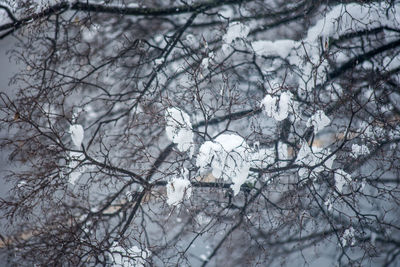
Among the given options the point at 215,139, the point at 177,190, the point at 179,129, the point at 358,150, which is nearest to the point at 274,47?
the point at 358,150

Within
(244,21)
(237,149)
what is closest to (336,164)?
(237,149)

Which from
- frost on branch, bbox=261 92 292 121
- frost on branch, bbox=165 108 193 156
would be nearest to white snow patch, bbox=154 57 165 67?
frost on branch, bbox=165 108 193 156

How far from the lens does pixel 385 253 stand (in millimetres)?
5145

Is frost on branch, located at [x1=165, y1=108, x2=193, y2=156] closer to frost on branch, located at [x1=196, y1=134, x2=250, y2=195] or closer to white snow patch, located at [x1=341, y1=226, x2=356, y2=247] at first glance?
frost on branch, located at [x1=196, y1=134, x2=250, y2=195]

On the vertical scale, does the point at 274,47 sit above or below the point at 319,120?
above

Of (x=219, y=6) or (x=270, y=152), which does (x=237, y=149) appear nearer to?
(x=270, y=152)

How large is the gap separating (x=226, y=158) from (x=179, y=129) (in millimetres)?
570

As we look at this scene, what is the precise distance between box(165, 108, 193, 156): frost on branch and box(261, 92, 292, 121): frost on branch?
0.87 metres

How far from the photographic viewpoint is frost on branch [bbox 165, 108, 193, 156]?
3361mm

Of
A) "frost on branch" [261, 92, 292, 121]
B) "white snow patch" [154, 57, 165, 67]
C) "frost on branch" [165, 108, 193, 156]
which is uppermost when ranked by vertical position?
"white snow patch" [154, 57, 165, 67]

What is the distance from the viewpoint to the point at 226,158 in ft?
10.6

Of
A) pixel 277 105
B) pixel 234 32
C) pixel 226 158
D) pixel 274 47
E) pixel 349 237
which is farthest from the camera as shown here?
pixel 274 47

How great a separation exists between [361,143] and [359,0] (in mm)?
1934

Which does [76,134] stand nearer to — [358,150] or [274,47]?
[358,150]
